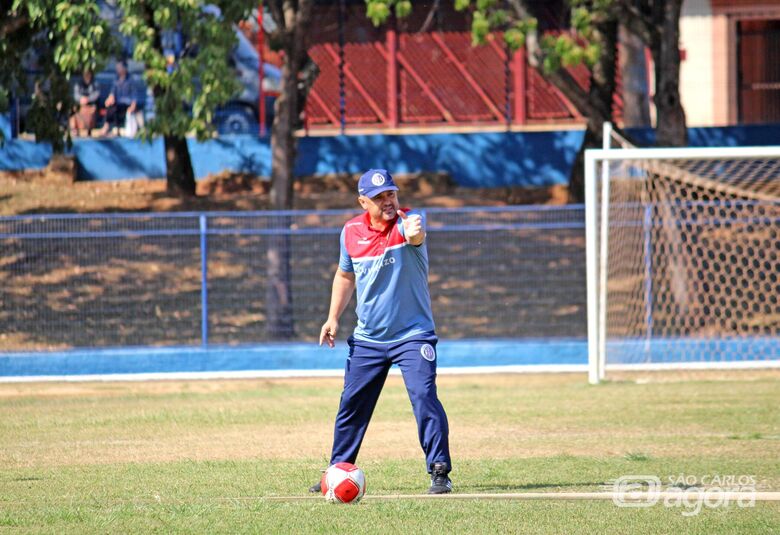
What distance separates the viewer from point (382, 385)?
7.76 m

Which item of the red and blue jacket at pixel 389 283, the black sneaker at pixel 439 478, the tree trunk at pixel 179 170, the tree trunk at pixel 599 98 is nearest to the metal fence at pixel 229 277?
the tree trunk at pixel 599 98

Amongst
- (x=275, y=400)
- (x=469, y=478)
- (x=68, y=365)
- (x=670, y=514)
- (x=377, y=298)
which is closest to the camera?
(x=670, y=514)

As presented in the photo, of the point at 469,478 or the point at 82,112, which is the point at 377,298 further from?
the point at 82,112

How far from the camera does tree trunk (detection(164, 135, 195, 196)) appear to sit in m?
23.0

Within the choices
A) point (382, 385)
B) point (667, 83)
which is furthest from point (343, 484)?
point (667, 83)

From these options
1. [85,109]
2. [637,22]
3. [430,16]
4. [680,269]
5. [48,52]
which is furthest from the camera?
[430,16]

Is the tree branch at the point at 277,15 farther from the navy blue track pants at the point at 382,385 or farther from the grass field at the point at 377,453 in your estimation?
the navy blue track pants at the point at 382,385

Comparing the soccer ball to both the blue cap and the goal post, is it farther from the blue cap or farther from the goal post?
the goal post

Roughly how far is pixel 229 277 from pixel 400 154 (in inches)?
285

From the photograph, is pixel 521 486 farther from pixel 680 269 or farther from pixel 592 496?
pixel 680 269

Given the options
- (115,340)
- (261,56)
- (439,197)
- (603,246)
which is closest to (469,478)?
(603,246)

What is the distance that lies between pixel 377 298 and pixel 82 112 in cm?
1723

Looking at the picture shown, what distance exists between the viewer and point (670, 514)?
683cm

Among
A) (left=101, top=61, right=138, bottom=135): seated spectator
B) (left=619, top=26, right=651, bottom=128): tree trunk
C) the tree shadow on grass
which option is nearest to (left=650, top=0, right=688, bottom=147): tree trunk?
(left=619, top=26, right=651, bottom=128): tree trunk
